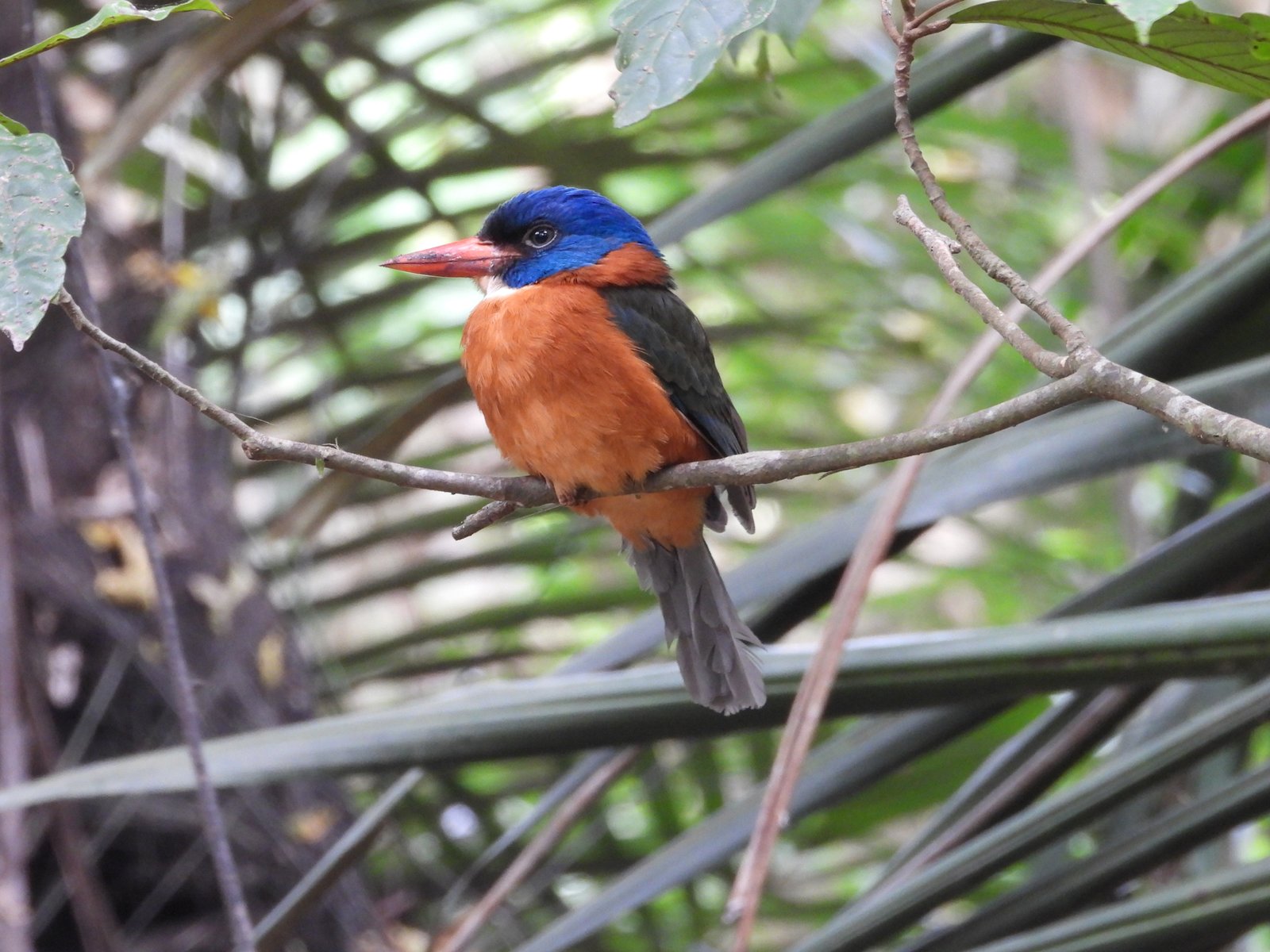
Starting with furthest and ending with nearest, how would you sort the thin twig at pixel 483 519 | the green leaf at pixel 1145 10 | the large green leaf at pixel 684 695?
the thin twig at pixel 483 519
the large green leaf at pixel 684 695
the green leaf at pixel 1145 10

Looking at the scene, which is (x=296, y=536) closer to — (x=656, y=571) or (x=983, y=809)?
(x=656, y=571)

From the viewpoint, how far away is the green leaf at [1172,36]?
1.00 meters

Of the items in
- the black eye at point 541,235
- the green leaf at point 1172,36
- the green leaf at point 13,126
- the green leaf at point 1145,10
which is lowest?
the green leaf at point 1145,10

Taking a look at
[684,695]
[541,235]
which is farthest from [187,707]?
[541,235]

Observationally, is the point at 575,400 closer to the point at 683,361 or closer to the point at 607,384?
the point at 607,384

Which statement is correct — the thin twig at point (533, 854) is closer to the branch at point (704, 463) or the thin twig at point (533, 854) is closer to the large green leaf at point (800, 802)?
the large green leaf at point (800, 802)

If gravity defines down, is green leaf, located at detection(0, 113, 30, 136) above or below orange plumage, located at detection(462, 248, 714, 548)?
below

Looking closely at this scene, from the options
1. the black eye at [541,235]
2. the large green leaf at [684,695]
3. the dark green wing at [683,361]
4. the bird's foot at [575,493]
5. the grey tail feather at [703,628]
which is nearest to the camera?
the large green leaf at [684,695]

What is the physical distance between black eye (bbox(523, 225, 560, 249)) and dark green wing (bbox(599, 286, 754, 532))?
186 millimetres

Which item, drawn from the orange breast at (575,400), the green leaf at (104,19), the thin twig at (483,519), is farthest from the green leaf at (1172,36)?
the orange breast at (575,400)

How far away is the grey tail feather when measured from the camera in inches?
64.4

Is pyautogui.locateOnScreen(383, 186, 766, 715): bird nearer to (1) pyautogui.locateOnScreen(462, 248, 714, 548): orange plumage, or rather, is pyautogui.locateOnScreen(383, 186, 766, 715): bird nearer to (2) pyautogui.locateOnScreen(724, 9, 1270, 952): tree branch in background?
(1) pyautogui.locateOnScreen(462, 248, 714, 548): orange plumage

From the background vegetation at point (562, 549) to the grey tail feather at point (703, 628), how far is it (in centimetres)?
5

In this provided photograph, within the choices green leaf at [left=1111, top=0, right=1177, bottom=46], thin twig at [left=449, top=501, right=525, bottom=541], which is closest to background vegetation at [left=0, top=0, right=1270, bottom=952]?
thin twig at [left=449, top=501, right=525, bottom=541]
